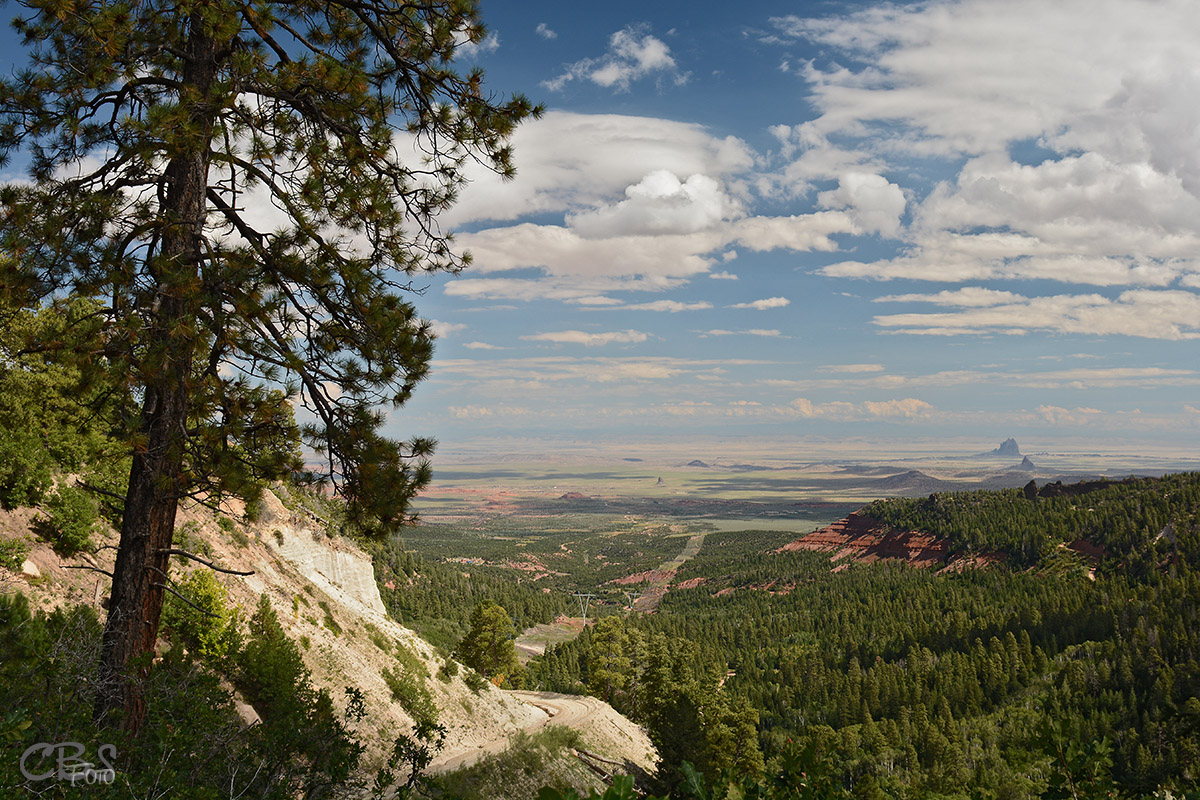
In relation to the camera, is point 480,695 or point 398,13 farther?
point 480,695

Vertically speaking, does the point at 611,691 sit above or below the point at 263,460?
below

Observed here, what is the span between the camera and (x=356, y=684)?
27.5 m

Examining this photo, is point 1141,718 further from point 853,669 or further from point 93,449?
point 93,449

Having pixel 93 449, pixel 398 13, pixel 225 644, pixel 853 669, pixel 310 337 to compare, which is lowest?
pixel 853 669

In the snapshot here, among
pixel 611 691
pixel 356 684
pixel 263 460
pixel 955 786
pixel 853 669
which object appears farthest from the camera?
pixel 853 669

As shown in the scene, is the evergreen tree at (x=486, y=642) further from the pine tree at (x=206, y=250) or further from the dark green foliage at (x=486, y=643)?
the pine tree at (x=206, y=250)

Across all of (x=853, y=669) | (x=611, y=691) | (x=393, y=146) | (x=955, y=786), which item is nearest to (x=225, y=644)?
(x=393, y=146)

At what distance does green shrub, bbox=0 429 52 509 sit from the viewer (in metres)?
20.0

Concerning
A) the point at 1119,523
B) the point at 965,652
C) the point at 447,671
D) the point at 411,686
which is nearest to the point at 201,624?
the point at 411,686

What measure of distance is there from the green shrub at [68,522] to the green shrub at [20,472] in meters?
0.47

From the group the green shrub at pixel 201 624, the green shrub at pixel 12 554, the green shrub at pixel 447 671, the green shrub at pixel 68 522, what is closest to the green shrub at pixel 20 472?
the green shrub at pixel 68 522

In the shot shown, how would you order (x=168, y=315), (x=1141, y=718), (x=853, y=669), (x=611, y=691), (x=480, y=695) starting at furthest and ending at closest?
(x=853, y=669) → (x=1141, y=718) → (x=611, y=691) → (x=480, y=695) → (x=168, y=315)

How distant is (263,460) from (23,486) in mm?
16672

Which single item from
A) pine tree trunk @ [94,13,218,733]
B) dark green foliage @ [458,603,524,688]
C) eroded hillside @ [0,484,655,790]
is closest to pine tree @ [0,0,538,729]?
pine tree trunk @ [94,13,218,733]
